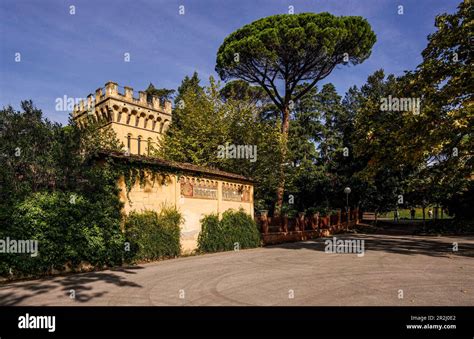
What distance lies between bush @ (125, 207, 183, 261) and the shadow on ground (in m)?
1.67

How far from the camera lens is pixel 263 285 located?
775 cm

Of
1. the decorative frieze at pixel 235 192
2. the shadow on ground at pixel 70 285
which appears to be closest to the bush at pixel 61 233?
the shadow on ground at pixel 70 285

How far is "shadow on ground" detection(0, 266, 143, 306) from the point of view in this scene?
255 inches

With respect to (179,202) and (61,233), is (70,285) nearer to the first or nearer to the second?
(61,233)

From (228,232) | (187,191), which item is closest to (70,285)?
(187,191)

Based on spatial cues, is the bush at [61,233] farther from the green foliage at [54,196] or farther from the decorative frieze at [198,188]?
the decorative frieze at [198,188]

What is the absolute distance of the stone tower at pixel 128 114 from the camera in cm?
3297

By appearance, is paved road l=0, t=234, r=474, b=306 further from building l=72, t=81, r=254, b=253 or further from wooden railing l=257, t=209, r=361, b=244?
wooden railing l=257, t=209, r=361, b=244

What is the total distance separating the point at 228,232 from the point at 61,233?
322 inches

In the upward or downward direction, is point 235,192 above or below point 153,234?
above

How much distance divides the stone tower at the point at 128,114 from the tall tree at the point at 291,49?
11009 millimetres

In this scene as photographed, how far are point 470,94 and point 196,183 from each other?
456 inches
